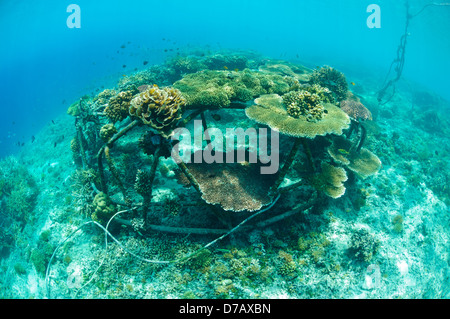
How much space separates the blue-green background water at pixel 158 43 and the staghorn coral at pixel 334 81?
1926cm

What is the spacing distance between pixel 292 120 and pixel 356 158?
17.8 ft

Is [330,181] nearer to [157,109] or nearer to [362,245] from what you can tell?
[362,245]

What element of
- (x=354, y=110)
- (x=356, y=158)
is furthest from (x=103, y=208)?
(x=354, y=110)

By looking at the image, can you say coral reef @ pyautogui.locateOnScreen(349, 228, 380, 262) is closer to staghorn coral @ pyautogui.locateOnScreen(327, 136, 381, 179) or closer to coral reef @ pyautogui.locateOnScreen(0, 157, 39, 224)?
staghorn coral @ pyautogui.locateOnScreen(327, 136, 381, 179)

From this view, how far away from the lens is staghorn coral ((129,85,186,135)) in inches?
197

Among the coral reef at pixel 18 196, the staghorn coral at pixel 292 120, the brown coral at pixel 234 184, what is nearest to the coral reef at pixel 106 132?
the brown coral at pixel 234 184

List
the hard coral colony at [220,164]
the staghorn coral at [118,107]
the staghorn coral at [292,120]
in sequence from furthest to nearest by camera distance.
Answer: the staghorn coral at [118,107] → the staghorn coral at [292,120] → the hard coral colony at [220,164]

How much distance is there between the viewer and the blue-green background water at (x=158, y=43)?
148 feet

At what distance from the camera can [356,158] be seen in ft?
30.9

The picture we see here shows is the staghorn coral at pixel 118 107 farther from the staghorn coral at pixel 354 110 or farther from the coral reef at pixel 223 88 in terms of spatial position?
the staghorn coral at pixel 354 110

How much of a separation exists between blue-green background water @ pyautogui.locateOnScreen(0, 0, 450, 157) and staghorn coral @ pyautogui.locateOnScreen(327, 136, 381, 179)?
21865mm

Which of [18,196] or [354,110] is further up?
[354,110]
